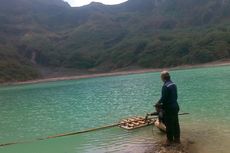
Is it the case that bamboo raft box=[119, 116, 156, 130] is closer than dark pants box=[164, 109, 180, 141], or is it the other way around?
dark pants box=[164, 109, 180, 141]

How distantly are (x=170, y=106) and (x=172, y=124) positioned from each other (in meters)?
0.75

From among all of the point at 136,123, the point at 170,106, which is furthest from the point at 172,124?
the point at 136,123

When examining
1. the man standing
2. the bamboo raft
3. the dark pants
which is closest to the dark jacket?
the man standing

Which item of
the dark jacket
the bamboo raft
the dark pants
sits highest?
the dark jacket

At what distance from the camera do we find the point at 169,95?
1489cm

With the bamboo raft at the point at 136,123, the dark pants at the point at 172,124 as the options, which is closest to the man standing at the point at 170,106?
the dark pants at the point at 172,124

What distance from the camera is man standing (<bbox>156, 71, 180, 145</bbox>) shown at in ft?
48.8

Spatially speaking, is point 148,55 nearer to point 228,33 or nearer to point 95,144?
point 228,33

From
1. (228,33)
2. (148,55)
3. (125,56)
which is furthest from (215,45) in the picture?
(125,56)

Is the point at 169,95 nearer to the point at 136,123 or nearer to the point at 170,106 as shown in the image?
the point at 170,106

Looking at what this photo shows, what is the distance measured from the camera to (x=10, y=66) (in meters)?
159

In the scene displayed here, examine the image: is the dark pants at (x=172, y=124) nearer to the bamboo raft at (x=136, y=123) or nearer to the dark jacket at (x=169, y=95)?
the dark jacket at (x=169, y=95)

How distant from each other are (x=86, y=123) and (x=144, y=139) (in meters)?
9.37

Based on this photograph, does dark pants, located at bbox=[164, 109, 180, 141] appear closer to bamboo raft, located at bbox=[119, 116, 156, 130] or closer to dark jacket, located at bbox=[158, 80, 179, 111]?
dark jacket, located at bbox=[158, 80, 179, 111]
